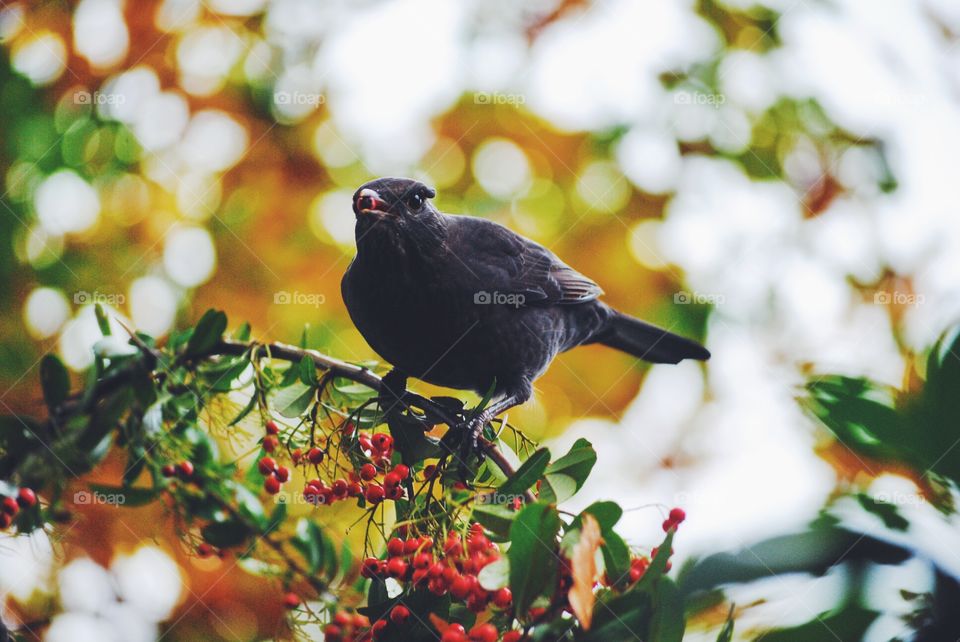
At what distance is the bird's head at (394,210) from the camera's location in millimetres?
2357

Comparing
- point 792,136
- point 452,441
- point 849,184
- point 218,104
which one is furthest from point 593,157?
point 452,441

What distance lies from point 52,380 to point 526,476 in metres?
0.98

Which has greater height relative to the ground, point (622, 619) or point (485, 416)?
point (622, 619)

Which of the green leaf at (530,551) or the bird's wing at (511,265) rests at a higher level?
the green leaf at (530,551)

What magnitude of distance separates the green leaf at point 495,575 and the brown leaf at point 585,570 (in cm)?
12

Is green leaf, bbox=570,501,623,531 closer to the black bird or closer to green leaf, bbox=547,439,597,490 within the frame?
green leaf, bbox=547,439,597,490

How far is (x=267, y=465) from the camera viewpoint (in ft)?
6.37

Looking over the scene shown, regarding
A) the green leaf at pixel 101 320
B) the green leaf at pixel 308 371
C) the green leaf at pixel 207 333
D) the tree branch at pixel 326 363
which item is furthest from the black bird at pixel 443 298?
the green leaf at pixel 101 320

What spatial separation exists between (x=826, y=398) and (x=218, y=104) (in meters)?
3.62

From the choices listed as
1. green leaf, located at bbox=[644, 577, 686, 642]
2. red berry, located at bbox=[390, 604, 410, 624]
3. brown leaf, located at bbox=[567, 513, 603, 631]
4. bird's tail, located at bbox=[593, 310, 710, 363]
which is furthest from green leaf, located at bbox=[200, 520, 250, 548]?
bird's tail, located at bbox=[593, 310, 710, 363]

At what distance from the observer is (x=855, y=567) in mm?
1436

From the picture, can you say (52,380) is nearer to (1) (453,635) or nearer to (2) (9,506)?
(2) (9,506)

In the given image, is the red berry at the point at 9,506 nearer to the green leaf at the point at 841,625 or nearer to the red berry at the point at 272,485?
the red berry at the point at 272,485

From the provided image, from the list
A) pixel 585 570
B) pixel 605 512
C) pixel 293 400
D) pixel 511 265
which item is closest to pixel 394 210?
pixel 511 265
